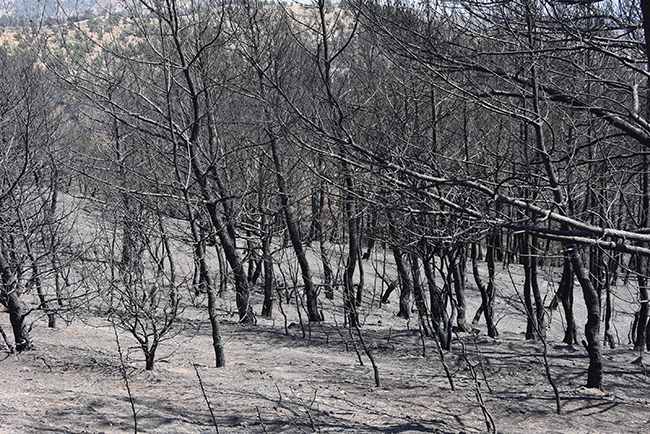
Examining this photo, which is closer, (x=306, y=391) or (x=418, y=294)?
(x=306, y=391)

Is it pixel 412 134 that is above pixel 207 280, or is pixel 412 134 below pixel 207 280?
above

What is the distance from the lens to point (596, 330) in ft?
24.1

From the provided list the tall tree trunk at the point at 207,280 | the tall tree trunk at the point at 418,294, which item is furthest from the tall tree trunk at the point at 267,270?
the tall tree trunk at the point at 418,294

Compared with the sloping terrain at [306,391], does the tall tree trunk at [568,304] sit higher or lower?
higher

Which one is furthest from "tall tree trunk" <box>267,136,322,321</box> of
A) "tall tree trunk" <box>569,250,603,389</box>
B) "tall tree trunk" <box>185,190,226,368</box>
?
"tall tree trunk" <box>569,250,603,389</box>

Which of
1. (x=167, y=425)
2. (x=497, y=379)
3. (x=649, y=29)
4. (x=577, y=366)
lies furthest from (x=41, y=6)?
(x=577, y=366)

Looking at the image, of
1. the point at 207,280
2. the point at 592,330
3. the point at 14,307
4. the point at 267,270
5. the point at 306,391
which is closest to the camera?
the point at 306,391

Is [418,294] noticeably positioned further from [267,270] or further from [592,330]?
[267,270]

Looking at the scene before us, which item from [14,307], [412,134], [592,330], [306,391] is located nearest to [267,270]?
[14,307]

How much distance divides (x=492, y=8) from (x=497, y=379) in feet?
17.9

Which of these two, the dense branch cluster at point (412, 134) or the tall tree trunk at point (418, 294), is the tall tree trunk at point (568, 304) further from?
the tall tree trunk at point (418, 294)

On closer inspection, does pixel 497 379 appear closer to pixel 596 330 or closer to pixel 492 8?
pixel 596 330

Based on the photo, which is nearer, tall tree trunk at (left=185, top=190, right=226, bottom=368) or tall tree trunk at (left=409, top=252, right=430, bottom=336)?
tall tree trunk at (left=409, top=252, right=430, bottom=336)

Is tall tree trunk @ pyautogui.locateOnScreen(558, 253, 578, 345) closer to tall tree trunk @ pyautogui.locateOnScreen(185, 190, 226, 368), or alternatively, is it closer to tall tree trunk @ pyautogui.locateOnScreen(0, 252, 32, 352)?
tall tree trunk @ pyautogui.locateOnScreen(185, 190, 226, 368)
